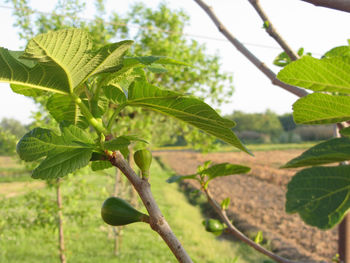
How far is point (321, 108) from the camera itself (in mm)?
291

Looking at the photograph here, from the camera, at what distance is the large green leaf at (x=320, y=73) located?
0.80ft

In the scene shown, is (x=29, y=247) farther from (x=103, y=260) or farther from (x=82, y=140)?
(x=82, y=140)

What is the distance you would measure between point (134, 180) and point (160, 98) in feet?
0.26

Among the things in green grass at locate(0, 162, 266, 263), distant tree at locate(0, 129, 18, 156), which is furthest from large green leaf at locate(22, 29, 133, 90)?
green grass at locate(0, 162, 266, 263)

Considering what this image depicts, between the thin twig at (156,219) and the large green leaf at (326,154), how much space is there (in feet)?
0.39

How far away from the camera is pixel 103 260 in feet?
15.0

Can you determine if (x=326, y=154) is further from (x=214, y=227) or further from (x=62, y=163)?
(x=214, y=227)

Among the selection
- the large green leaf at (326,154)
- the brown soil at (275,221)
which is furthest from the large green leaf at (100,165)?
the brown soil at (275,221)

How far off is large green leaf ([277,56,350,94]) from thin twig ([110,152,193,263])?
0.15 metres

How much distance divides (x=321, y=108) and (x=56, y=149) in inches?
9.8

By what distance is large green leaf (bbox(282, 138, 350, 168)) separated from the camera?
29 centimetres

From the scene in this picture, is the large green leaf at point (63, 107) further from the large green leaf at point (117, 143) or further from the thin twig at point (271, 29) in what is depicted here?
→ the thin twig at point (271, 29)

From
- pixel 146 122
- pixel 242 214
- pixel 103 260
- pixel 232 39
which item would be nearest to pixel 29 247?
pixel 103 260

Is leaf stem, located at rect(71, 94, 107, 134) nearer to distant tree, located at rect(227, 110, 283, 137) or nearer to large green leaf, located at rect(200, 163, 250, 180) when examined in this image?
large green leaf, located at rect(200, 163, 250, 180)
